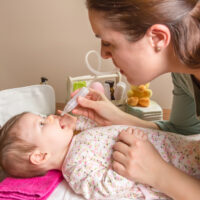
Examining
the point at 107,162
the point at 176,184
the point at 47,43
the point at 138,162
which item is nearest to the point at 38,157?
the point at 107,162

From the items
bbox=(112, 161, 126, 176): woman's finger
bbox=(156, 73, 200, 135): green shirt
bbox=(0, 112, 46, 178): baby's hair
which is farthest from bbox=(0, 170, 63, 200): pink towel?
bbox=(156, 73, 200, 135): green shirt

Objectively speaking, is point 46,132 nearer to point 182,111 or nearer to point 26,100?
point 26,100

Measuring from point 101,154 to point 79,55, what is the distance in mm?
1137

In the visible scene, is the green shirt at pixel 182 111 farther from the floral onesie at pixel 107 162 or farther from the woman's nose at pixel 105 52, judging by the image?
the woman's nose at pixel 105 52

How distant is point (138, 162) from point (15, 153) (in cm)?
48

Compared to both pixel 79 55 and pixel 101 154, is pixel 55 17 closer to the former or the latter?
pixel 79 55

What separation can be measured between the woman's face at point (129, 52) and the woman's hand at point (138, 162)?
0.23 meters

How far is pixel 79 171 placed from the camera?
0.91 metres

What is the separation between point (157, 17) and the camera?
0.68m

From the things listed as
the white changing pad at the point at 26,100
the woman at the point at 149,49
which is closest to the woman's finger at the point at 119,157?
the woman at the point at 149,49

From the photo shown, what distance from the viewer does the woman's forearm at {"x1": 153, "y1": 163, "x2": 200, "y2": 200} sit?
2.48ft

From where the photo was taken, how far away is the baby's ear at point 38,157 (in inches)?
37.3

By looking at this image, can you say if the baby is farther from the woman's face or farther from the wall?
the wall

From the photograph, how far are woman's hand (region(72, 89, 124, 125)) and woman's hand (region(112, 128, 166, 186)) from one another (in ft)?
0.99
